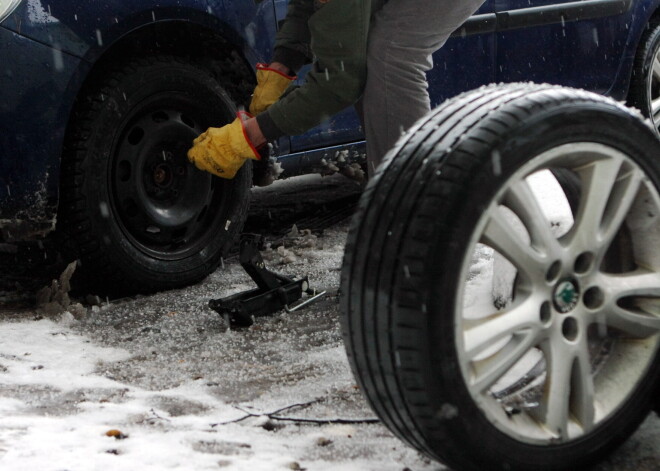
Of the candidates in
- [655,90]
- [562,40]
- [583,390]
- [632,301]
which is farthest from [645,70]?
[583,390]

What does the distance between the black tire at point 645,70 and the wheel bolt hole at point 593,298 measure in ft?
11.2

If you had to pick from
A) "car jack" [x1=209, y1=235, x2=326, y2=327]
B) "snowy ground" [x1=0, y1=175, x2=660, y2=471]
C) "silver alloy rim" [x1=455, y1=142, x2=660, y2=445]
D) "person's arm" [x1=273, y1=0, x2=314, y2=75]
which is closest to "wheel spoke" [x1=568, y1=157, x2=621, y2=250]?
"silver alloy rim" [x1=455, y1=142, x2=660, y2=445]

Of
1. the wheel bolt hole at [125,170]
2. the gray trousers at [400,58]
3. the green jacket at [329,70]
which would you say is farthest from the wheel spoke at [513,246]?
the wheel bolt hole at [125,170]

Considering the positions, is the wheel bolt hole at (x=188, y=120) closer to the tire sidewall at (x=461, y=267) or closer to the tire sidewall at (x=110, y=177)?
the tire sidewall at (x=110, y=177)

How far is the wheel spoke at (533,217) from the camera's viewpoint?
6.29ft

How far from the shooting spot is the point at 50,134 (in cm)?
321

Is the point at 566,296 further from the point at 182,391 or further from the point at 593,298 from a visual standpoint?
the point at 182,391

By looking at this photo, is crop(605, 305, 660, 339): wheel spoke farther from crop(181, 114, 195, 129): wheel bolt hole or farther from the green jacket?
crop(181, 114, 195, 129): wheel bolt hole

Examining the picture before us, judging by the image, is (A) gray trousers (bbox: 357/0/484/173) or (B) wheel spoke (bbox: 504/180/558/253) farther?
(A) gray trousers (bbox: 357/0/484/173)

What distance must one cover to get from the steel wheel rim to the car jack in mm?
311

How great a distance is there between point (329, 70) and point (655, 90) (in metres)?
3.13

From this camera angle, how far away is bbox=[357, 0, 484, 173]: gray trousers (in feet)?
10.3

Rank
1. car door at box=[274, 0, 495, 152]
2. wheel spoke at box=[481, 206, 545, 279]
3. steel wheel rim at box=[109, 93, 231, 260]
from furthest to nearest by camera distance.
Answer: car door at box=[274, 0, 495, 152], steel wheel rim at box=[109, 93, 231, 260], wheel spoke at box=[481, 206, 545, 279]

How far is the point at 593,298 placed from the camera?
2014mm
